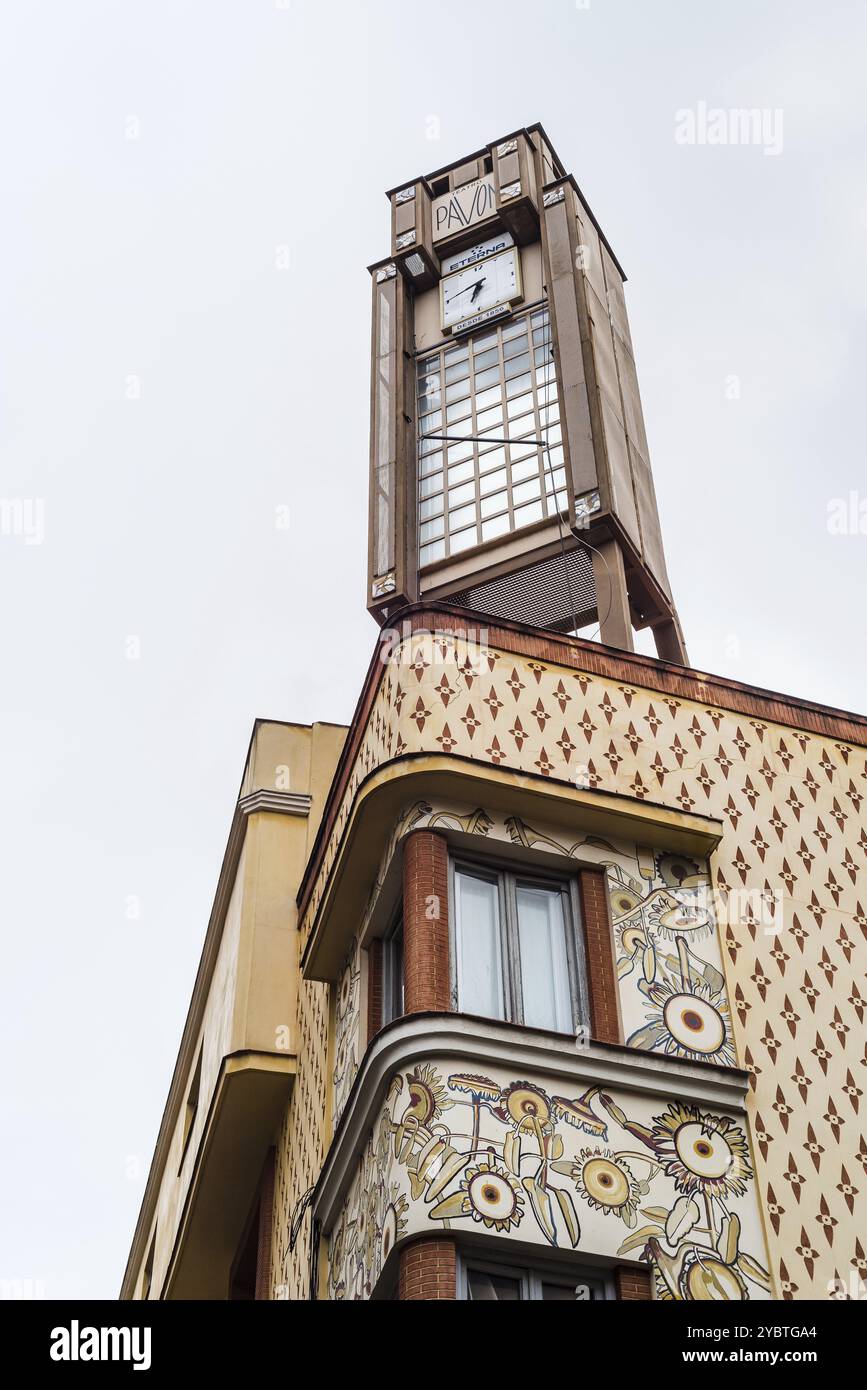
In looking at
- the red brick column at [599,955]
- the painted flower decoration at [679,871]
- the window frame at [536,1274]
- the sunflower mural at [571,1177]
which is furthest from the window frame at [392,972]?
the window frame at [536,1274]

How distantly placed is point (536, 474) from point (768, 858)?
12093mm

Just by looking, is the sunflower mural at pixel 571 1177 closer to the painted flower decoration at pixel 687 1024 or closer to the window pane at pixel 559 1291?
the window pane at pixel 559 1291

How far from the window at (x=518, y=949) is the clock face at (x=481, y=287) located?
16.9 meters

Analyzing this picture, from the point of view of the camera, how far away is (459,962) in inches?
550

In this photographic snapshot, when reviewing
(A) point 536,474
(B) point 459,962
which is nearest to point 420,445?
(A) point 536,474

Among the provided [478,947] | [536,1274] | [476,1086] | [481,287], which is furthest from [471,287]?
[536,1274]

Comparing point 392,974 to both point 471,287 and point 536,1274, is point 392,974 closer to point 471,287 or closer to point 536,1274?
point 536,1274

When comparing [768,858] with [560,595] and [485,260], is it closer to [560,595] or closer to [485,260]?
[560,595]

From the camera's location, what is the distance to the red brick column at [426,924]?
1348cm

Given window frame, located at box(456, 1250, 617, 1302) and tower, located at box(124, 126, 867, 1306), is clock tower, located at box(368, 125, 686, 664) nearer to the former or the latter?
tower, located at box(124, 126, 867, 1306)

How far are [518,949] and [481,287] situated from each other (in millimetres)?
18315

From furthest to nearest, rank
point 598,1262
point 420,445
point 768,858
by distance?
point 420,445
point 768,858
point 598,1262

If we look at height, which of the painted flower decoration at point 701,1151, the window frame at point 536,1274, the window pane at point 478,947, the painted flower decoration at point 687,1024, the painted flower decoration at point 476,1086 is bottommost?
the window frame at point 536,1274

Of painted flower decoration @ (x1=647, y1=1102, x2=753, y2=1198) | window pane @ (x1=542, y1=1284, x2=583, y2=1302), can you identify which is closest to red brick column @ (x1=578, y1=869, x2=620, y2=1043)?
painted flower decoration @ (x1=647, y1=1102, x2=753, y2=1198)
